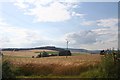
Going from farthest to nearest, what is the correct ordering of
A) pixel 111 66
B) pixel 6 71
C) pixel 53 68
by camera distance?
pixel 53 68 < pixel 6 71 < pixel 111 66

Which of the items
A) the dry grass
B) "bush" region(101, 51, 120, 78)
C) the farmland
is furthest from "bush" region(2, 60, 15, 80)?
"bush" region(101, 51, 120, 78)

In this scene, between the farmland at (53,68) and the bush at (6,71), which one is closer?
the bush at (6,71)

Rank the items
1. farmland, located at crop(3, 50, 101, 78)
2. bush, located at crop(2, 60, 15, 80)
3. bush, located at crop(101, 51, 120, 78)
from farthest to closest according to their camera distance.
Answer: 1. farmland, located at crop(3, 50, 101, 78)
2. bush, located at crop(2, 60, 15, 80)
3. bush, located at crop(101, 51, 120, 78)

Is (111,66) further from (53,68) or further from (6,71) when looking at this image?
(53,68)

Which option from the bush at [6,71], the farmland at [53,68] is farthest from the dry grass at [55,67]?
the bush at [6,71]

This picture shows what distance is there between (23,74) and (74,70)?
14.6 feet

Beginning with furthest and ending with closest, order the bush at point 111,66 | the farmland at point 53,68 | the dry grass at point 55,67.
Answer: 1. the dry grass at point 55,67
2. the farmland at point 53,68
3. the bush at point 111,66

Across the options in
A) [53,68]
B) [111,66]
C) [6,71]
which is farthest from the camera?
[53,68]

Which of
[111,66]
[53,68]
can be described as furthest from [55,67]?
[111,66]

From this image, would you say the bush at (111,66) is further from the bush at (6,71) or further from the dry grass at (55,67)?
the bush at (6,71)

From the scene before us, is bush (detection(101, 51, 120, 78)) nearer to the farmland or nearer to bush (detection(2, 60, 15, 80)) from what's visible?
the farmland

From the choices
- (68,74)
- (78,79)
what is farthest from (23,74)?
(78,79)

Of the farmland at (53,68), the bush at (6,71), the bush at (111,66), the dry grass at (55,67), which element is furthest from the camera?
the dry grass at (55,67)

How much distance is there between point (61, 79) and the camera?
2461 centimetres
